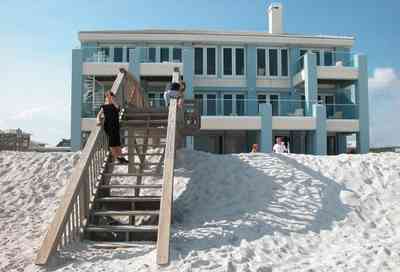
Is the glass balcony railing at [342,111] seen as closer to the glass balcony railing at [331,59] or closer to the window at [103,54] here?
the glass balcony railing at [331,59]

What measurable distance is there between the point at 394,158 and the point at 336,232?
4473mm

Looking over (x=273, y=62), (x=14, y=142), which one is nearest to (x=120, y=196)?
(x=14, y=142)

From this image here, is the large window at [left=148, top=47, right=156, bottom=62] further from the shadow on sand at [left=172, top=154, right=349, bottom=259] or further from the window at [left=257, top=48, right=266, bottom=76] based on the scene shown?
the shadow on sand at [left=172, top=154, right=349, bottom=259]

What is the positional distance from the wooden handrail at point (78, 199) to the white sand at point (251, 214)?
247 mm

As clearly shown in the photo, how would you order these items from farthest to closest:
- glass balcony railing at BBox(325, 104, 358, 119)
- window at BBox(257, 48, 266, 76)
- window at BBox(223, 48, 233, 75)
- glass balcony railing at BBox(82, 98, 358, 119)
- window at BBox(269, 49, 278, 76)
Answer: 1. window at BBox(269, 49, 278, 76)
2. window at BBox(257, 48, 266, 76)
3. window at BBox(223, 48, 233, 75)
4. glass balcony railing at BBox(325, 104, 358, 119)
5. glass balcony railing at BBox(82, 98, 358, 119)

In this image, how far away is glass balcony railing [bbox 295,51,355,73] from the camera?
26812 millimetres

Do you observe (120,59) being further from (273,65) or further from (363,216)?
(363,216)

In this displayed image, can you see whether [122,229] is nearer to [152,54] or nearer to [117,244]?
[117,244]

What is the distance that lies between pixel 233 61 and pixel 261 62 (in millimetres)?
1884

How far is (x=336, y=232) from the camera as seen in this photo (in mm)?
7297

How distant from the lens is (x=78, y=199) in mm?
7391

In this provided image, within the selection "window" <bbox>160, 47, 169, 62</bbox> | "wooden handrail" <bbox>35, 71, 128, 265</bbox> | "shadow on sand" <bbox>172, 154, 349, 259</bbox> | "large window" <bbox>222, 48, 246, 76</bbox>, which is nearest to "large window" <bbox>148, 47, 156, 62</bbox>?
"window" <bbox>160, 47, 169, 62</bbox>

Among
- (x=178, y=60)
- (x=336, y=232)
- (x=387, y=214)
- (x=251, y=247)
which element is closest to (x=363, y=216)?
(x=387, y=214)

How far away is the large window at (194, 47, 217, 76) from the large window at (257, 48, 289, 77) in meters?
3.00
